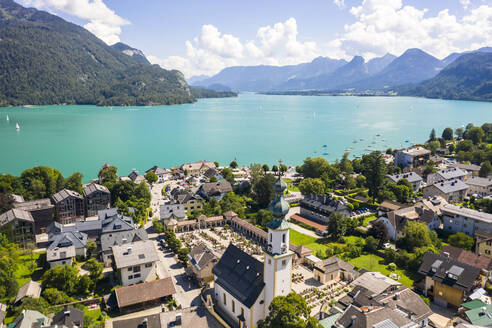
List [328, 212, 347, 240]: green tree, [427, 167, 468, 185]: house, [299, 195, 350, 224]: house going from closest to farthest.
Answer: [328, 212, 347, 240]: green tree
[299, 195, 350, 224]: house
[427, 167, 468, 185]: house

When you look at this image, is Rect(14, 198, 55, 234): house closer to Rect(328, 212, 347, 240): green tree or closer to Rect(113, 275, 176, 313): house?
Rect(113, 275, 176, 313): house

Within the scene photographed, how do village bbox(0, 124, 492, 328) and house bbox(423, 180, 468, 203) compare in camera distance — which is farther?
house bbox(423, 180, 468, 203)

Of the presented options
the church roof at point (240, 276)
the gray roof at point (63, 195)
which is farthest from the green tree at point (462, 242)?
the gray roof at point (63, 195)

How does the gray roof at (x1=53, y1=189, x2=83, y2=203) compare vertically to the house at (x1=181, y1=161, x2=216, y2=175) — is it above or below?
above

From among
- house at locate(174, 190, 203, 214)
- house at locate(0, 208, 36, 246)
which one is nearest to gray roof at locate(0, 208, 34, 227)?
house at locate(0, 208, 36, 246)

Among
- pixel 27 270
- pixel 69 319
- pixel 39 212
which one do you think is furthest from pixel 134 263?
pixel 39 212

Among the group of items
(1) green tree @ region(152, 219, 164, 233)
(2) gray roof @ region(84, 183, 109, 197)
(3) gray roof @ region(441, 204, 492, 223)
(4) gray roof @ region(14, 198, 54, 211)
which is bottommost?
(1) green tree @ region(152, 219, 164, 233)

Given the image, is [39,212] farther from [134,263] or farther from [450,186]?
[450,186]
